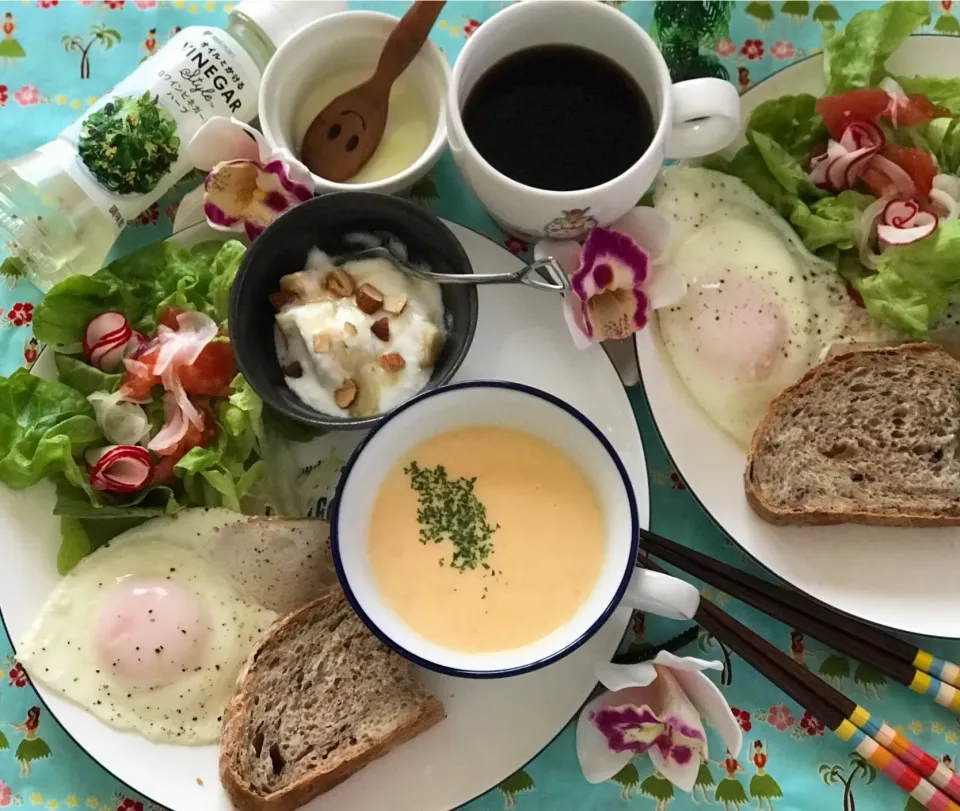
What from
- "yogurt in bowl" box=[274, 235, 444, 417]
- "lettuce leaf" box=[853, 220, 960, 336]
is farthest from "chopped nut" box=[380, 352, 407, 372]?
"lettuce leaf" box=[853, 220, 960, 336]

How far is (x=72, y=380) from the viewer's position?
1351mm

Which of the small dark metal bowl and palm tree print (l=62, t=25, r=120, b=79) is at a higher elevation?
palm tree print (l=62, t=25, r=120, b=79)

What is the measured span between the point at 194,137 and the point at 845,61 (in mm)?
1036

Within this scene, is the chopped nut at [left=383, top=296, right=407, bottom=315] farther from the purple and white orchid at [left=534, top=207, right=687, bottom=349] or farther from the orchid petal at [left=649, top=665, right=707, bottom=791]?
the orchid petal at [left=649, top=665, right=707, bottom=791]

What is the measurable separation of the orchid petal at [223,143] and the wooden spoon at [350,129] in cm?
8

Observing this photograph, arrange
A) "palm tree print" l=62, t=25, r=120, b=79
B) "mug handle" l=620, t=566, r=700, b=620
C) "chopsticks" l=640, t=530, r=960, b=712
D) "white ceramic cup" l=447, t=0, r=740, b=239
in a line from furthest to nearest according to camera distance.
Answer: "palm tree print" l=62, t=25, r=120, b=79, "chopsticks" l=640, t=530, r=960, b=712, "white ceramic cup" l=447, t=0, r=740, b=239, "mug handle" l=620, t=566, r=700, b=620

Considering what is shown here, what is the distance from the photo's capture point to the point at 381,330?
49.3 inches

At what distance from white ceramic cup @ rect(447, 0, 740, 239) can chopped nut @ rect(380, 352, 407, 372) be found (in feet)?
0.87

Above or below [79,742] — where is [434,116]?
above

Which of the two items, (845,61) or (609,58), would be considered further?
(845,61)

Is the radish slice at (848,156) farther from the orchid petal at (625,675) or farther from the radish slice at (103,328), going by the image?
the radish slice at (103,328)

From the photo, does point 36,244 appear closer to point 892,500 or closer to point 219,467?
point 219,467

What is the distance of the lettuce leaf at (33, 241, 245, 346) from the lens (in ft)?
4.36

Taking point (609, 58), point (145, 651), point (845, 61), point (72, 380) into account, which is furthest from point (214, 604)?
point (845, 61)
